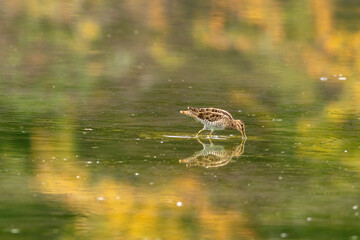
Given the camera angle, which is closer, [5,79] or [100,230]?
[100,230]

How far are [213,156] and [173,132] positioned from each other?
1.81m

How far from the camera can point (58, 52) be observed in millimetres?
25672

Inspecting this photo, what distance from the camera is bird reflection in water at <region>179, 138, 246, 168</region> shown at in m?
13.6

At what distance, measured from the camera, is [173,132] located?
623 inches

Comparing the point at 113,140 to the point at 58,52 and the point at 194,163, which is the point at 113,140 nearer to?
the point at 194,163

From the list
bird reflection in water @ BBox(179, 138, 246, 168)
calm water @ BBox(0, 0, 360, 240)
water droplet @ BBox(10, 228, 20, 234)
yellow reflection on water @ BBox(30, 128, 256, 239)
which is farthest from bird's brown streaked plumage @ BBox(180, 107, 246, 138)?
water droplet @ BBox(10, 228, 20, 234)

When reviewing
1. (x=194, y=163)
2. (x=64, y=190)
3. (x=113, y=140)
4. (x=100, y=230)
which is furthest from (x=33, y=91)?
(x=100, y=230)

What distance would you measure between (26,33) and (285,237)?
1973cm

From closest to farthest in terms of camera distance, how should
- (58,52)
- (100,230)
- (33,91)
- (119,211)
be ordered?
(100,230)
(119,211)
(33,91)
(58,52)

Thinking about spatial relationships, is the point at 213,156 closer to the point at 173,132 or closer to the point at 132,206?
the point at 173,132

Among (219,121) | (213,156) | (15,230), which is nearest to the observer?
(15,230)

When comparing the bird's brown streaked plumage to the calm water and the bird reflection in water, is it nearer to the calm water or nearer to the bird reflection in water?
the calm water

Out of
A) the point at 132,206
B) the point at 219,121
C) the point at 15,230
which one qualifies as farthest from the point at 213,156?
the point at 15,230

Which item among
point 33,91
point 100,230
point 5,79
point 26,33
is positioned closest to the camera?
point 100,230
